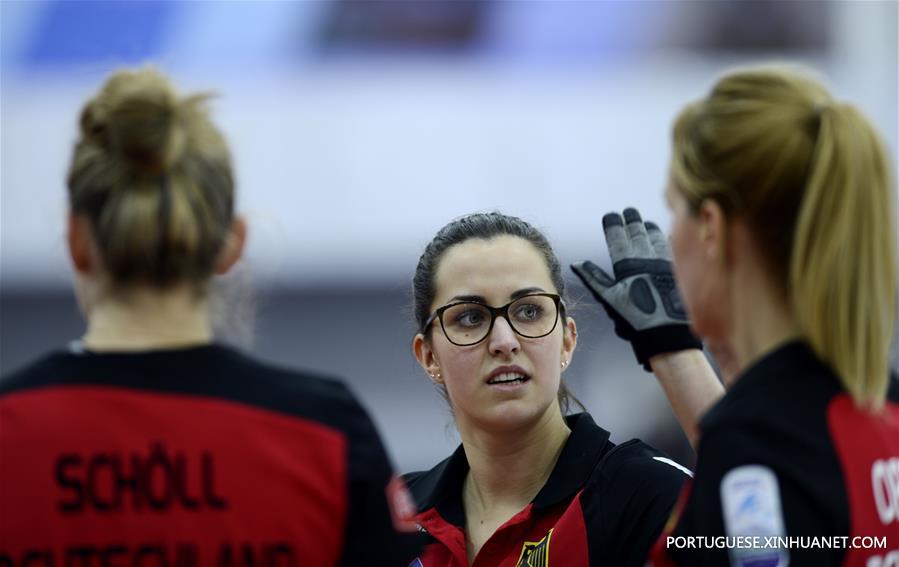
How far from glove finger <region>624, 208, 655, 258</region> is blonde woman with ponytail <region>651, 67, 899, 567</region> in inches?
24.1

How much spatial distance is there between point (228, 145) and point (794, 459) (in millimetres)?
883

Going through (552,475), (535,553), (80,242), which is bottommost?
(535,553)

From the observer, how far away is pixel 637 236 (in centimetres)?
257

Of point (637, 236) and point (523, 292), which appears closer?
point (637, 236)

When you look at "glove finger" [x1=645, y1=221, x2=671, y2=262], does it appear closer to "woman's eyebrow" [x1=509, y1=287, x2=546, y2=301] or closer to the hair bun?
"woman's eyebrow" [x1=509, y1=287, x2=546, y2=301]

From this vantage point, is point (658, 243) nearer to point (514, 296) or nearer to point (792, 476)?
point (514, 296)

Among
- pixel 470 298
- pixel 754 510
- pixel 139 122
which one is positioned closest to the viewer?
pixel 754 510

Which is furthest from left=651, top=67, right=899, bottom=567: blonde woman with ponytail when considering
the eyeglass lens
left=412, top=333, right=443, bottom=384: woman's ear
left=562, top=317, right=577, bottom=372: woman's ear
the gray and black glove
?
left=412, top=333, right=443, bottom=384: woman's ear

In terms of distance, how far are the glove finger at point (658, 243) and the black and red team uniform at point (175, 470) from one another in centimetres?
91

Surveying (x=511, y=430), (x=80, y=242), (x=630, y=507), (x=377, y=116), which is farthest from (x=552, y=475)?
(x=377, y=116)

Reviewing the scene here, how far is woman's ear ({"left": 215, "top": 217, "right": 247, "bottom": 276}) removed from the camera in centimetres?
190

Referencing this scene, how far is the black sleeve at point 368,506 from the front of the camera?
6.06 ft

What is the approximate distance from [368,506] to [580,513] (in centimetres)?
84

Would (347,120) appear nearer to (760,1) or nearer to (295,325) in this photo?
(295,325)
